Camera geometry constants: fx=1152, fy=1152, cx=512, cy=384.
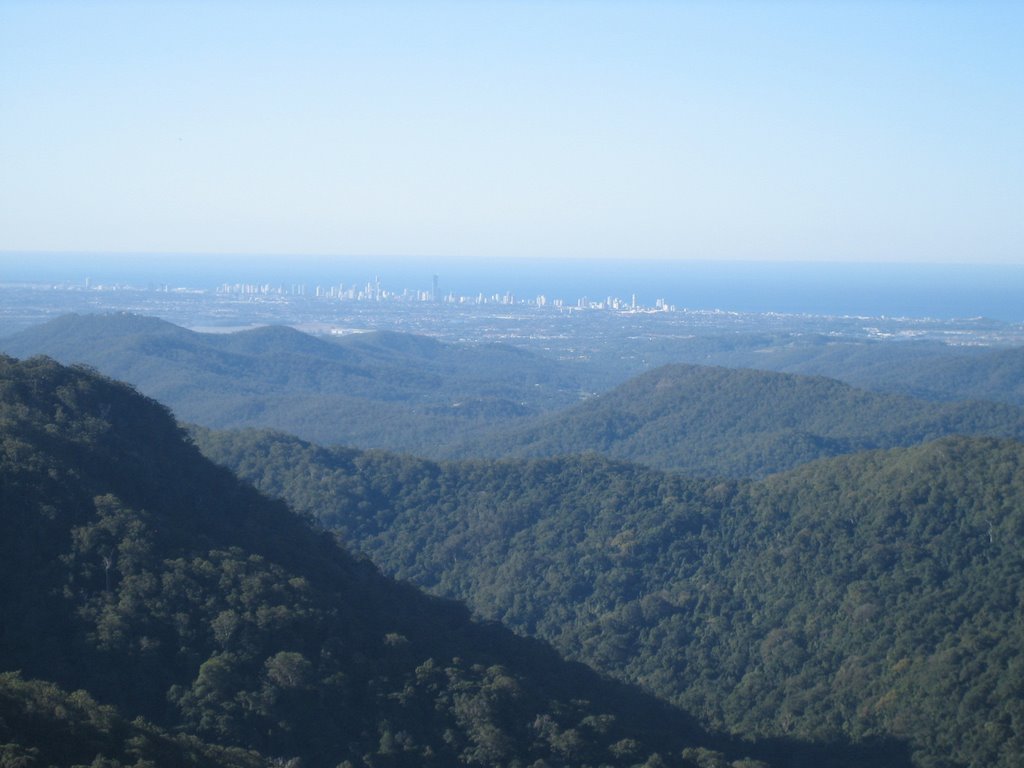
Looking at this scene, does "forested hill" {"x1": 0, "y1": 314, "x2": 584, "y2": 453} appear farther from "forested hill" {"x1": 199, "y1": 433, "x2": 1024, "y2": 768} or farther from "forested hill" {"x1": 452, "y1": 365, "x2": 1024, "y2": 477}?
"forested hill" {"x1": 199, "y1": 433, "x2": 1024, "y2": 768}

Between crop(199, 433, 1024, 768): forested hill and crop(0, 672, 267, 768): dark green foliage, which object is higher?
crop(0, 672, 267, 768): dark green foliage

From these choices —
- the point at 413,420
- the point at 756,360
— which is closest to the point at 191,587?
the point at 413,420

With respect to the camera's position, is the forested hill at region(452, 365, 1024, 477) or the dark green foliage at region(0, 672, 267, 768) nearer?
the dark green foliage at region(0, 672, 267, 768)

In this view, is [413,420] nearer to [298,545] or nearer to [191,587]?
[298,545]

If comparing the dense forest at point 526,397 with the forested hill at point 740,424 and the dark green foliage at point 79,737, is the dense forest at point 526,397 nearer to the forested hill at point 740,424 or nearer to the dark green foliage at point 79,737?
the forested hill at point 740,424

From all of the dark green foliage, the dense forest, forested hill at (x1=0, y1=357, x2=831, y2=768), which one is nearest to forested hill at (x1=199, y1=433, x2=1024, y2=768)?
forested hill at (x1=0, y1=357, x2=831, y2=768)

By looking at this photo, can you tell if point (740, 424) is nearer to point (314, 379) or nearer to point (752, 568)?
point (752, 568)
